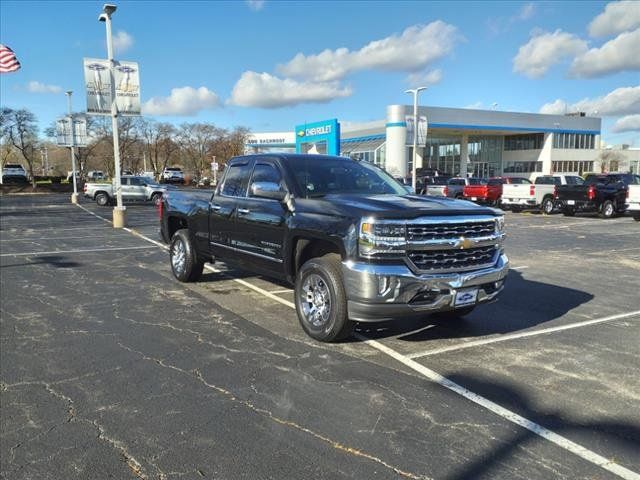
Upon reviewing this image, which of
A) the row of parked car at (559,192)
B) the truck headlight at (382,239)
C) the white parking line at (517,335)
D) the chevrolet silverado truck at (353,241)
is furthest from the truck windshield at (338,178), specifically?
the row of parked car at (559,192)

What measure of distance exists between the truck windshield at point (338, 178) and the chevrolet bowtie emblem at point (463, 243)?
1.35 meters

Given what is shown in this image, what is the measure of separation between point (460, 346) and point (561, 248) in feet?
28.8

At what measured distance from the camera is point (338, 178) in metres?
6.26

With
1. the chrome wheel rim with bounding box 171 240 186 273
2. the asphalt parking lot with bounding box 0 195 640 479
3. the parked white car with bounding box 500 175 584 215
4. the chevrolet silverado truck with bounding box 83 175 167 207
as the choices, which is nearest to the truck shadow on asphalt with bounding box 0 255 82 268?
the asphalt parking lot with bounding box 0 195 640 479

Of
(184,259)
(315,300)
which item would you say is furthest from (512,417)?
(184,259)

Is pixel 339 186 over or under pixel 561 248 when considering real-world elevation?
over

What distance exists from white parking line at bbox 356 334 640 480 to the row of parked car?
1920 centimetres

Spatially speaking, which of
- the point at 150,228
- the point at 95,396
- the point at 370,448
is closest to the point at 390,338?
the point at 370,448

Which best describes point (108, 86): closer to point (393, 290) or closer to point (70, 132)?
point (70, 132)

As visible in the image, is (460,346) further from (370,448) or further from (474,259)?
(370,448)

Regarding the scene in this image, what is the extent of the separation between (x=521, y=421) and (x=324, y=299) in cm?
222

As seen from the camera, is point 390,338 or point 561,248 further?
point 561,248

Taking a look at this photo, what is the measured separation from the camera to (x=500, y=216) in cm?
552

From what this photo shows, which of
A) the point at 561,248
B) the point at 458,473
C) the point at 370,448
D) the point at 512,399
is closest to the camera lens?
the point at 458,473
